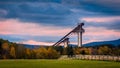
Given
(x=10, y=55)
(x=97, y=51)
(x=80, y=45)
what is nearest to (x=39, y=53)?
(x=10, y=55)

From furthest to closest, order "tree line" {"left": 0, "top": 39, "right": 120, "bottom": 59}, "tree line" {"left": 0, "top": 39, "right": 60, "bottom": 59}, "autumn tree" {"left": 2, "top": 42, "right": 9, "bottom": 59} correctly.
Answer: "tree line" {"left": 0, "top": 39, "right": 120, "bottom": 59} → "tree line" {"left": 0, "top": 39, "right": 60, "bottom": 59} → "autumn tree" {"left": 2, "top": 42, "right": 9, "bottom": 59}

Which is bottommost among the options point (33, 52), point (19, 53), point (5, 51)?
point (19, 53)

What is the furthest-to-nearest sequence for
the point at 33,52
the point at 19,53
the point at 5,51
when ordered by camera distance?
the point at 33,52 → the point at 19,53 → the point at 5,51

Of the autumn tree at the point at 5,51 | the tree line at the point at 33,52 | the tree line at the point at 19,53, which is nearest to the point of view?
the autumn tree at the point at 5,51

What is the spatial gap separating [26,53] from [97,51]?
1439 inches

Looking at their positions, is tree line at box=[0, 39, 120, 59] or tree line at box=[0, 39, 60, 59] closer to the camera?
tree line at box=[0, 39, 60, 59]

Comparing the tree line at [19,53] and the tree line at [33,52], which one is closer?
the tree line at [19,53]

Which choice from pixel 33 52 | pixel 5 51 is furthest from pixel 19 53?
pixel 33 52

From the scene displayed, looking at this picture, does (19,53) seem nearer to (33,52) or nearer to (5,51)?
(5,51)

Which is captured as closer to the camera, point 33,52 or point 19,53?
point 19,53

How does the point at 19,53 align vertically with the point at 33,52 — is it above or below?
below

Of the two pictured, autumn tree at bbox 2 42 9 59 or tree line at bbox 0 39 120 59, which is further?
tree line at bbox 0 39 120 59

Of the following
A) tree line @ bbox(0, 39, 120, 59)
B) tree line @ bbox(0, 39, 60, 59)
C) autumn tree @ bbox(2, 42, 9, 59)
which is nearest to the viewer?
autumn tree @ bbox(2, 42, 9, 59)

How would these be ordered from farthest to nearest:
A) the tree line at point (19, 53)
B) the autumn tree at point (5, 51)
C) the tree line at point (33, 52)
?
1. the tree line at point (33, 52)
2. the tree line at point (19, 53)
3. the autumn tree at point (5, 51)
